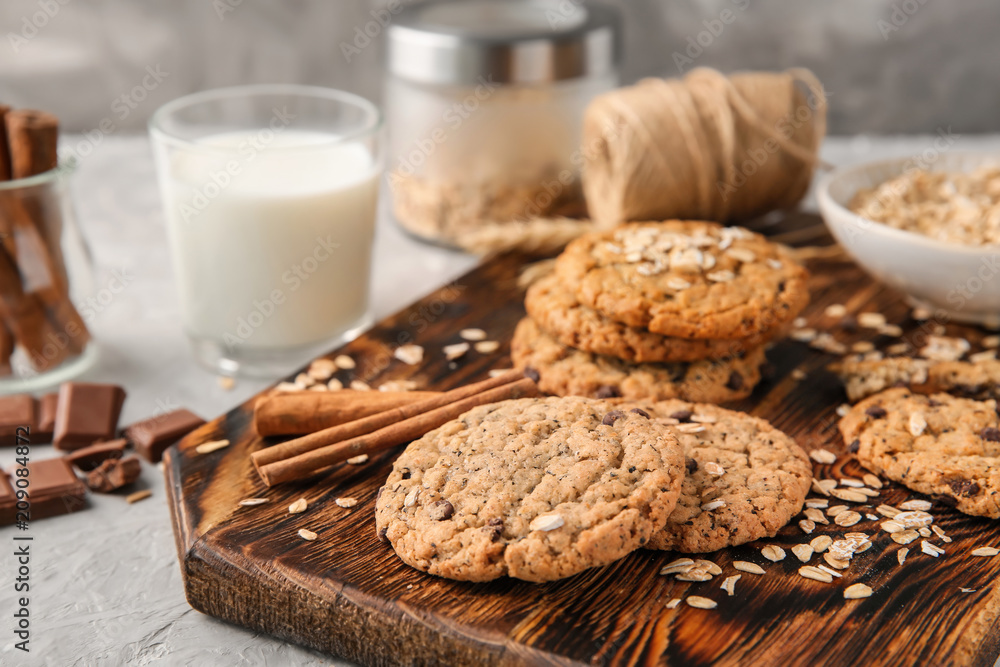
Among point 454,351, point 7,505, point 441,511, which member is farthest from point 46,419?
point 441,511

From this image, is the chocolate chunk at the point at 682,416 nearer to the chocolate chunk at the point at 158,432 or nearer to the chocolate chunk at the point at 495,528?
the chocolate chunk at the point at 495,528

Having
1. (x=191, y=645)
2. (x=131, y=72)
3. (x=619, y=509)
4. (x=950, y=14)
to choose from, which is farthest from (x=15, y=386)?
(x=950, y=14)

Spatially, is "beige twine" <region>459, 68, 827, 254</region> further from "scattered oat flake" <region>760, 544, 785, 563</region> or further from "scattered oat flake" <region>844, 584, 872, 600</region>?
"scattered oat flake" <region>844, 584, 872, 600</region>

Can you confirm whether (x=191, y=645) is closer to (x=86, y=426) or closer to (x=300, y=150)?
(x=86, y=426)

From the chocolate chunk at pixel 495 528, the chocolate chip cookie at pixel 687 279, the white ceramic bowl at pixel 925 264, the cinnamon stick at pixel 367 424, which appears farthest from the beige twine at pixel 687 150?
the chocolate chunk at pixel 495 528

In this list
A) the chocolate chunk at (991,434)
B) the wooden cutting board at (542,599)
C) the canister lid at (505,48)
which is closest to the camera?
the wooden cutting board at (542,599)

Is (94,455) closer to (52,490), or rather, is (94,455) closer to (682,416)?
(52,490)
